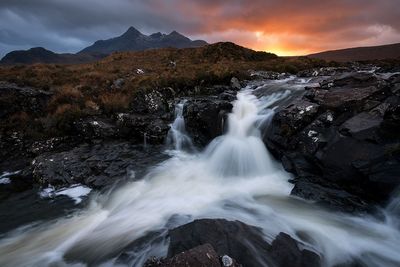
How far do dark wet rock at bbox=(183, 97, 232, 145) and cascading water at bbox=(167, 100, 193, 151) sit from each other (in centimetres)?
32

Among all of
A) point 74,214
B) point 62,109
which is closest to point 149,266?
point 74,214

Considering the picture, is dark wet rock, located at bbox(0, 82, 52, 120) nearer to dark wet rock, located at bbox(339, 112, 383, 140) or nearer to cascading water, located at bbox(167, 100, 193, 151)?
cascading water, located at bbox(167, 100, 193, 151)

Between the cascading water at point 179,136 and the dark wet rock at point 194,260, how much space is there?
1053 centimetres

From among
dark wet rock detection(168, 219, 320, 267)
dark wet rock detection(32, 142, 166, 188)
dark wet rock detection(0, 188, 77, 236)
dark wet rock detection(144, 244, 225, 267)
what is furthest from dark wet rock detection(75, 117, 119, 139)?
dark wet rock detection(144, 244, 225, 267)

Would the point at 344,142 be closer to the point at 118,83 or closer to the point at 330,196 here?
the point at 330,196

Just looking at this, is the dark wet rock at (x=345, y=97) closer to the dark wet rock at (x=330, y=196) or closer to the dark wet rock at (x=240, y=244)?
the dark wet rock at (x=330, y=196)

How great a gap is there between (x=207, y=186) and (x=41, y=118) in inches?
456

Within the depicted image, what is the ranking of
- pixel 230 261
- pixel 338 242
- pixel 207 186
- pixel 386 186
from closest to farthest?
pixel 230 261 → pixel 338 242 → pixel 386 186 → pixel 207 186

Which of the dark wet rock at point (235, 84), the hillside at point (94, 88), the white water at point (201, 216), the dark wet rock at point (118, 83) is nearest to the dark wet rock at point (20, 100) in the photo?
the hillside at point (94, 88)

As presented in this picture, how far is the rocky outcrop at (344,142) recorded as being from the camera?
1038cm

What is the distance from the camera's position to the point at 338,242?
8.59 meters

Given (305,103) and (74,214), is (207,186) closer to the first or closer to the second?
(74,214)

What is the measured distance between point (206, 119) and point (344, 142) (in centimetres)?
698

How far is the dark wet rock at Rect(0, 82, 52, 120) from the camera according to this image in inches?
769
